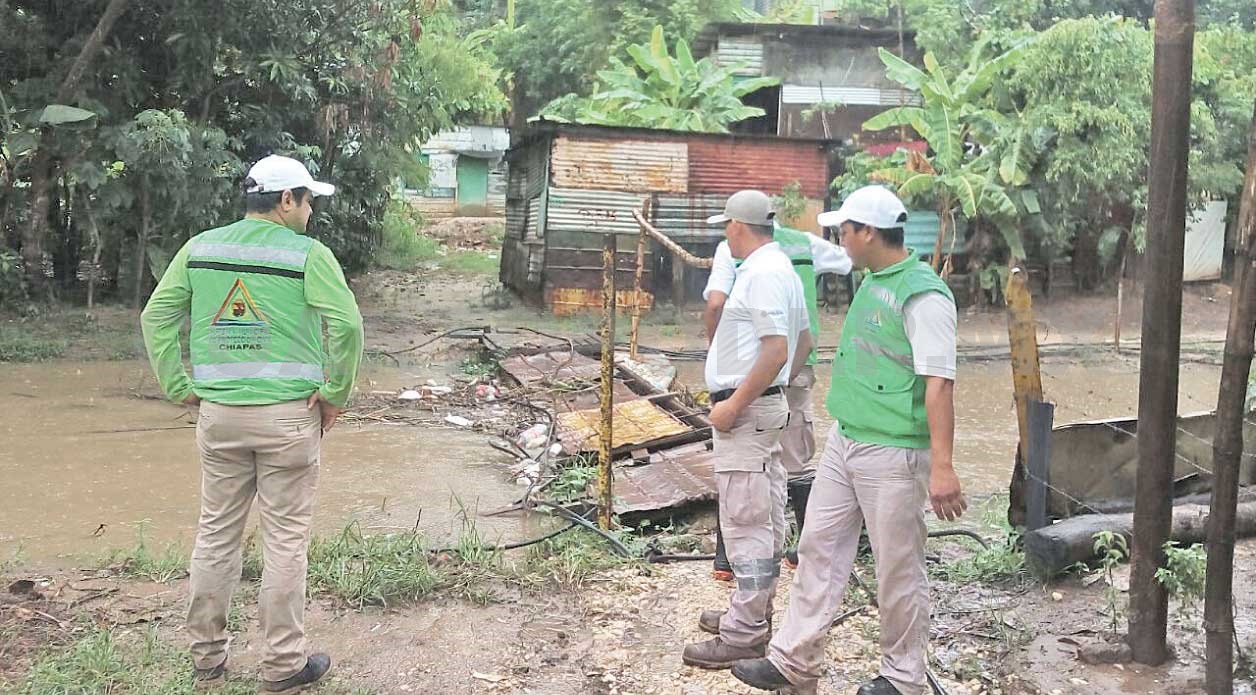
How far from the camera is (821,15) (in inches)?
1013

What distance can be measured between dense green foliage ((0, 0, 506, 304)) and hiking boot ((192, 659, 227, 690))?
30.6 ft

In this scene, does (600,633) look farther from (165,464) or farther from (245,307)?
(165,464)

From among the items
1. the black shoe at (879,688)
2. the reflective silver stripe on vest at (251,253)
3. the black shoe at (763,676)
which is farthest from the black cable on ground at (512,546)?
the black shoe at (879,688)

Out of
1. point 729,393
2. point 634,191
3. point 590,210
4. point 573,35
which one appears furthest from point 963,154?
point 729,393

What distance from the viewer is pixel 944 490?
10.7 feet

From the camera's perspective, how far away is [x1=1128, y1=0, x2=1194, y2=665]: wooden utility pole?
3549mm

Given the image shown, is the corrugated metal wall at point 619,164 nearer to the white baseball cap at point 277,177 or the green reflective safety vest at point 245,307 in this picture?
the white baseball cap at point 277,177

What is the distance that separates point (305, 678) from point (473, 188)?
29.0 metres

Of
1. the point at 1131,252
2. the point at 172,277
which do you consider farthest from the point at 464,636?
the point at 1131,252

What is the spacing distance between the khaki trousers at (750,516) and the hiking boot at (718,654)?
0.03 m

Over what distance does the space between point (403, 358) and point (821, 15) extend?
17555mm

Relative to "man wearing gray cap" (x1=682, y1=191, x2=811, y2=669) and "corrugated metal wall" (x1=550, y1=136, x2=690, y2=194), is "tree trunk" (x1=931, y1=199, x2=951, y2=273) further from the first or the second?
"man wearing gray cap" (x1=682, y1=191, x2=811, y2=669)

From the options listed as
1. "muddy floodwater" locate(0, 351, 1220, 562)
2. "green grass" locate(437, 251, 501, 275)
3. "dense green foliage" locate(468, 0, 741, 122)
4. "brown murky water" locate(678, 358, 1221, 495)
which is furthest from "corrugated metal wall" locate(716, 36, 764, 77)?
"muddy floodwater" locate(0, 351, 1220, 562)

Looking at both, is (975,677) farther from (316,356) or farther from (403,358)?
(403,358)
